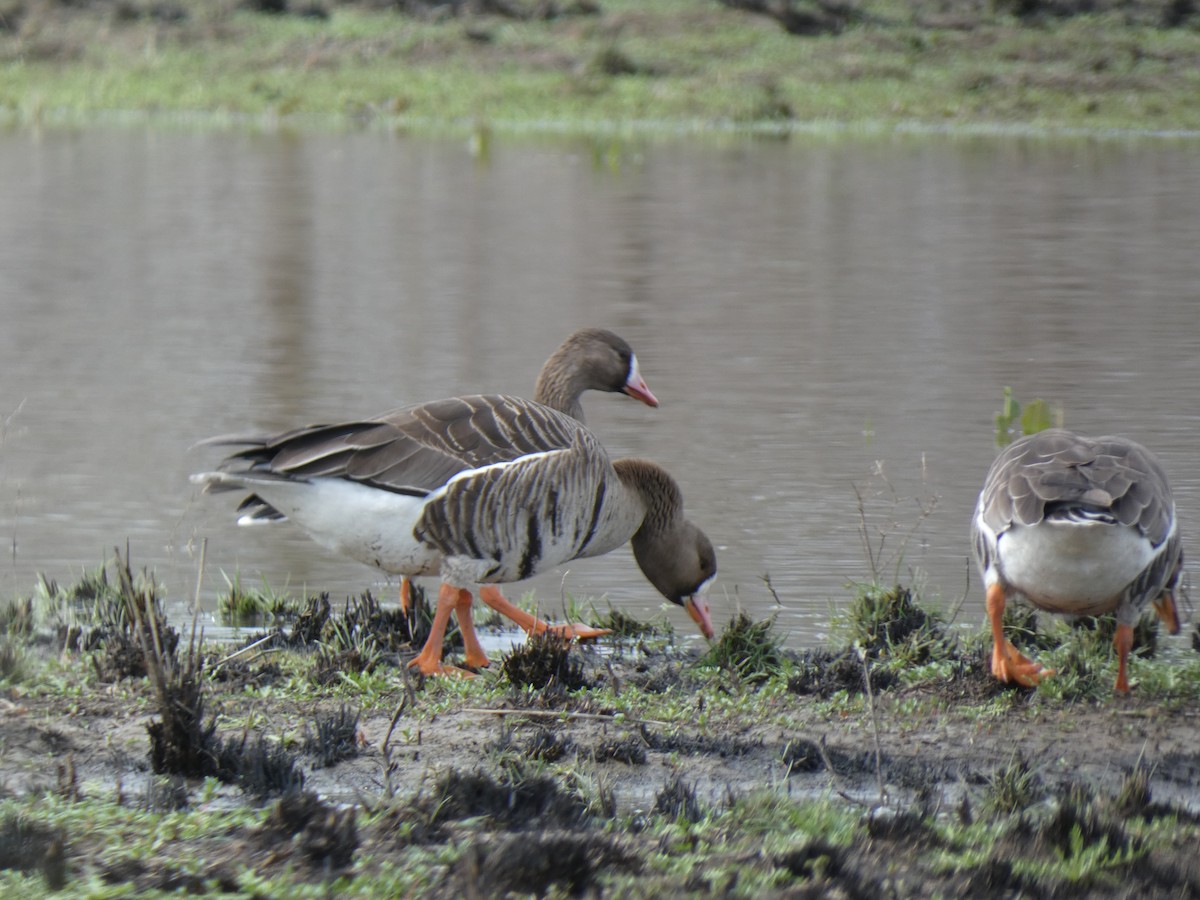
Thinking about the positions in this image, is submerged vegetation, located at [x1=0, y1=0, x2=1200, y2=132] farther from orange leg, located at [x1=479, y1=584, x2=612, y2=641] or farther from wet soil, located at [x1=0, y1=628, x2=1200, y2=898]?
wet soil, located at [x1=0, y1=628, x2=1200, y2=898]

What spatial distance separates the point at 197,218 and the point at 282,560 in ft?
40.9

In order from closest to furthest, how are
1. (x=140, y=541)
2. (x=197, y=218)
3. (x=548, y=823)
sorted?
1. (x=548, y=823)
2. (x=140, y=541)
3. (x=197, y=218)

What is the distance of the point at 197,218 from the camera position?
771 inches

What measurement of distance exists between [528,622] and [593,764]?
5.33 ft

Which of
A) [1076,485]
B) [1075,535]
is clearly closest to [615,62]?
[1076,485]

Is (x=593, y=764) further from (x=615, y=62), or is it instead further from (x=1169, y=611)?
(x=615, y=62)

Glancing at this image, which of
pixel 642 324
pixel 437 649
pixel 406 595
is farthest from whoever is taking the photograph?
pixel 642 324

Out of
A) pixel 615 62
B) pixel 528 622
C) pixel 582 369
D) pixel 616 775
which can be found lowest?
pixel 528 622

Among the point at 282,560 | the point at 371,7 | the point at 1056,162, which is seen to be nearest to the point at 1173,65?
the point at 1056,162

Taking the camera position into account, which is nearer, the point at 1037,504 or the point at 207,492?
the point at 1037,504

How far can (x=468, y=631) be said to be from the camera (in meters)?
6.21

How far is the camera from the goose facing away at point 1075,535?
5.22 m

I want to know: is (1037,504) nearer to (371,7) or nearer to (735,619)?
(735,619)

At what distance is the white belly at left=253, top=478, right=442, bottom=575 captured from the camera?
6.00 m
